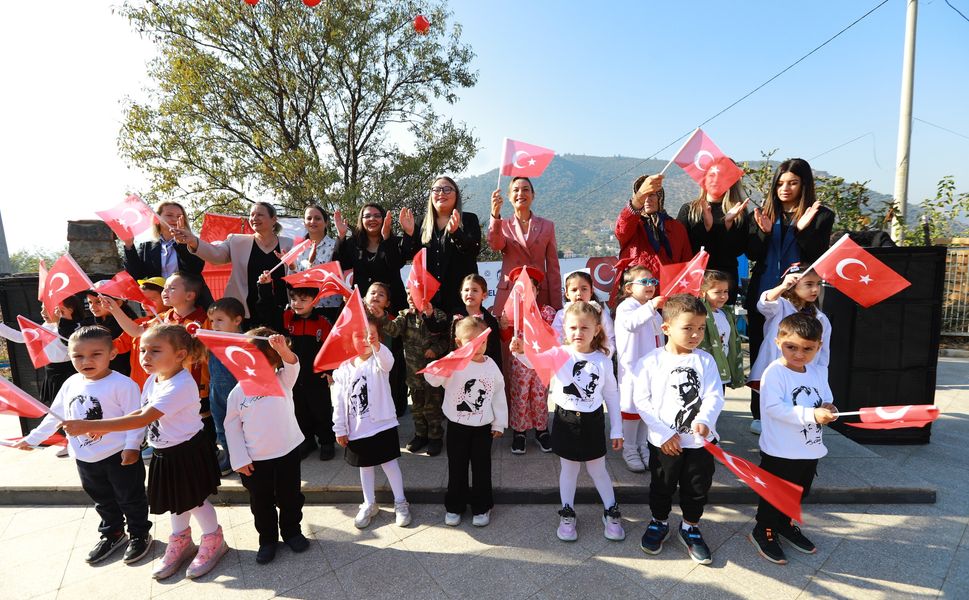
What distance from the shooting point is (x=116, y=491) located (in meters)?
2.72

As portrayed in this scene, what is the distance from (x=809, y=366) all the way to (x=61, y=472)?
18.9 ft

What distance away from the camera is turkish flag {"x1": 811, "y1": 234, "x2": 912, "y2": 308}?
280 cm

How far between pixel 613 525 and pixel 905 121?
366 inches

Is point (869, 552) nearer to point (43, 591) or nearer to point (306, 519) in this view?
Result: point (306, 519)

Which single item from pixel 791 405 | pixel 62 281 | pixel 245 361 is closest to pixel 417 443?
pixel 245 361

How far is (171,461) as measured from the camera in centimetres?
253

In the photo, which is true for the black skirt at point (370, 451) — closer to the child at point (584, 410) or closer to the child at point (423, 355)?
the child at point (423, 355)

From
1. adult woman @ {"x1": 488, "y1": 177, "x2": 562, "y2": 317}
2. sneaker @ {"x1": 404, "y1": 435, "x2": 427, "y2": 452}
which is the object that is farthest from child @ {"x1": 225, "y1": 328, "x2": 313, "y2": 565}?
adult woman @ {"x1": 488, "y1": 177, "x2": 562, "y2": 317}

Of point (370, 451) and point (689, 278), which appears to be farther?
point (689, 278)

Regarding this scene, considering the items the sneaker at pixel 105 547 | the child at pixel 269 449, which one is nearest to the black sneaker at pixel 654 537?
the child at pixel 269 449

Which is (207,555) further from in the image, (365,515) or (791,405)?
(791,405)

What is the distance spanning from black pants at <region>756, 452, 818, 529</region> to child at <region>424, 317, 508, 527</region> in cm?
157

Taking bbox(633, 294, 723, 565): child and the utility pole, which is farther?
the utility pole

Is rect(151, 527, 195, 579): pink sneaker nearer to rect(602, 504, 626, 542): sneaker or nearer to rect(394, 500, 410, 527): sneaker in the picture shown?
rect(394, 500, 410, 527): sneaker
